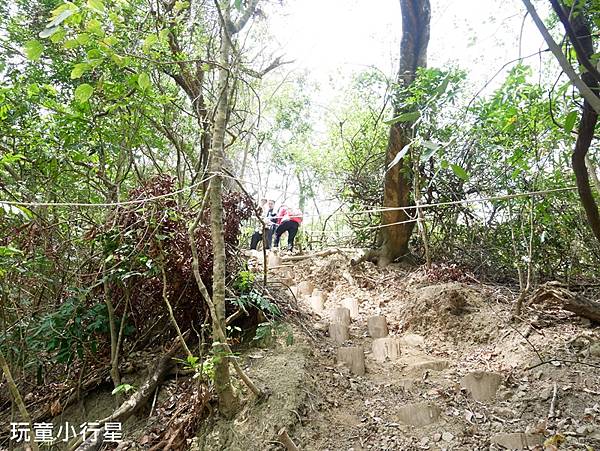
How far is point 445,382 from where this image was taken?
324 cm

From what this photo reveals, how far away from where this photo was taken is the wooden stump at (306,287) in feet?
17.0

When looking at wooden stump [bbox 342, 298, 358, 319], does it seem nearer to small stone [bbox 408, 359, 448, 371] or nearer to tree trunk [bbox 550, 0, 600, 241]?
small stone [bbox 408, 359, 448, 371]

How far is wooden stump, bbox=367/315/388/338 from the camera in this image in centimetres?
421

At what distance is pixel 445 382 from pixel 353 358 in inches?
31.5

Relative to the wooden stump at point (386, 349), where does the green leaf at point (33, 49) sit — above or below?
above

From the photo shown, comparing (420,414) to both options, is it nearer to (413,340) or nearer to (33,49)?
(413,340)

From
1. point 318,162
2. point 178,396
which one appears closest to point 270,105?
point 318,162

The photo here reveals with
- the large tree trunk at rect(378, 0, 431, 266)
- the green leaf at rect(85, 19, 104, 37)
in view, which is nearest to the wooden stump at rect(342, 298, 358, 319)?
the large tree trunk at rect(378, 0, 431, 266)

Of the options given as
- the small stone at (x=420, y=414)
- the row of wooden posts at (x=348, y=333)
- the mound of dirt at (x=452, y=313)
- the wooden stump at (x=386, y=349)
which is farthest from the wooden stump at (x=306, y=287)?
the small stone at (x=420, y=414)

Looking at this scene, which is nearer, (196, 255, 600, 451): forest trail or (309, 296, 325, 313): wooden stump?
(196, 255, 600, 451): forest trail

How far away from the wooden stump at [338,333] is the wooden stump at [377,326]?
28cm

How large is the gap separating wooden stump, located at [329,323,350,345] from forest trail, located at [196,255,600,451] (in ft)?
0.15

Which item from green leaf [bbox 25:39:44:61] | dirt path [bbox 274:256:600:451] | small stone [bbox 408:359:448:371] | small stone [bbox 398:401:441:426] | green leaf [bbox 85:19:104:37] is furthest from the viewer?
small stone [bbox 408:359:448:371]

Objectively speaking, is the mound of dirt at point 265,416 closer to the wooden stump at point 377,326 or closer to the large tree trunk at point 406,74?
the wooden stump at point 377,326
